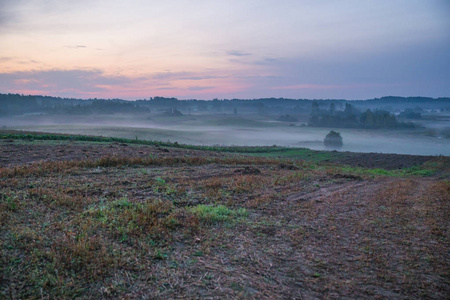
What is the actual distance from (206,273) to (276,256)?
1.32 metres

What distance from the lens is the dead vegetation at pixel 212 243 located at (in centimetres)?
413

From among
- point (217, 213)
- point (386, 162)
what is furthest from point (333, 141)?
point (217, 213)

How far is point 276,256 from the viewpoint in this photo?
16.9ft

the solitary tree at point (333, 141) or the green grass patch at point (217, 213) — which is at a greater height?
the green grass patch at point (217, 213)

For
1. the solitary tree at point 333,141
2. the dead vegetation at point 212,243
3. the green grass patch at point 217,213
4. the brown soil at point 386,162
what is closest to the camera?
the dead vegetation at point 212,243

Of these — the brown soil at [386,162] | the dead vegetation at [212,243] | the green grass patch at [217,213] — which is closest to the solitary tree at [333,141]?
the brown soil at [386,162]

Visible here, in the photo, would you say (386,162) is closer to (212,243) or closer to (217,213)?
(217,213)

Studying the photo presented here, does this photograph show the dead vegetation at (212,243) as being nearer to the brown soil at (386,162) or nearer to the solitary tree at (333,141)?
the brown soil at (386,162)

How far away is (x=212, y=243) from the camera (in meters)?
5.51

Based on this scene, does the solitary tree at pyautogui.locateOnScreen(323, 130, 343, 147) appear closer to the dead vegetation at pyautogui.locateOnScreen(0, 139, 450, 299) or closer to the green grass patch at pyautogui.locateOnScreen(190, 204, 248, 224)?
the dead vegetation at pyautogui.locateOnScreen(0, 139, 450, 299)

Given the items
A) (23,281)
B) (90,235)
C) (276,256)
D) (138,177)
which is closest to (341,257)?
(276,256)

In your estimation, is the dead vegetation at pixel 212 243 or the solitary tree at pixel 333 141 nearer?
the dead vegetation at pixel 212 243

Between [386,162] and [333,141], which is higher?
[333,141]

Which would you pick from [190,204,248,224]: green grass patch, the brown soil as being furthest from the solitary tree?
[190,204,248,224]: green grass patch
